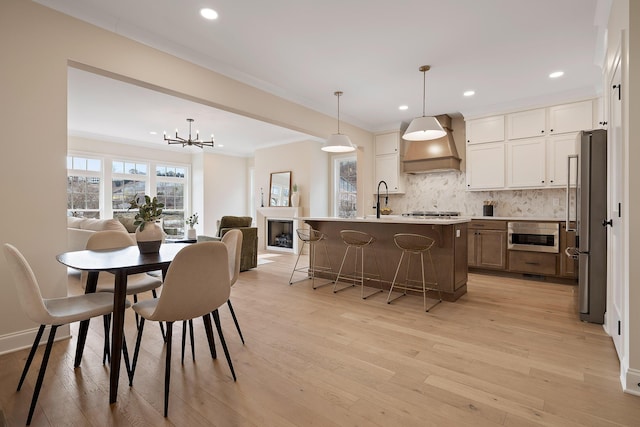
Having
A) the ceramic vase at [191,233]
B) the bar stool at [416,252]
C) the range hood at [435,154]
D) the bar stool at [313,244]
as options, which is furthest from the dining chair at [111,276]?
the range hood at [435,154]

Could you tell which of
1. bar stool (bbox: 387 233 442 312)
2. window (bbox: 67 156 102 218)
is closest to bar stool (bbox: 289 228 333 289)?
bar stool (bbox: 387 233 442 312)

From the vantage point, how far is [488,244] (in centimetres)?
509

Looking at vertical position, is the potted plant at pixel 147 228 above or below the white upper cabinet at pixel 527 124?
below

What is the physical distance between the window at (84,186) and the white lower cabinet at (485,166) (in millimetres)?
8018

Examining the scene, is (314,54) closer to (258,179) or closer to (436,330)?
(436,330)

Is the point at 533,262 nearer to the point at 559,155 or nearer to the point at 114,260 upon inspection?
the point at 559,155

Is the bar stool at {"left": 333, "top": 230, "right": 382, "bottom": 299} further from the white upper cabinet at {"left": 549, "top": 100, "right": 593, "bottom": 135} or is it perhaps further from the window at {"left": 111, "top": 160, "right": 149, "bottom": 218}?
the window at {"left": 111, "top": 160, "right": 149, "bottom": 218}

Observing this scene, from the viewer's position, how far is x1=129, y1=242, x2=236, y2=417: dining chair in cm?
177

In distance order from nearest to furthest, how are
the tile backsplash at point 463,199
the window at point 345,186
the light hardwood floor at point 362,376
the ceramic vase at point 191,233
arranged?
1. the light hardwood floor at point 362,376
2. the tile backsplash at point 463,199
3. the ceramic vase at point 191,233
4. the window at point 345,186

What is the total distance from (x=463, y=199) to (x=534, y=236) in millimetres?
1441

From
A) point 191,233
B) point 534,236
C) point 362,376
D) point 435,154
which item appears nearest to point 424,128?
point 435,154

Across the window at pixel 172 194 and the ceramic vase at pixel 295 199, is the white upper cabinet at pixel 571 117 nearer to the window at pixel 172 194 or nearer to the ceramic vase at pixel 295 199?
the ceramic vase at pixel 295 199

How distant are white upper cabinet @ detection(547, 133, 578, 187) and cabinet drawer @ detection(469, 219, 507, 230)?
907 mm

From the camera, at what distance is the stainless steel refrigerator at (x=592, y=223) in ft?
9.55
